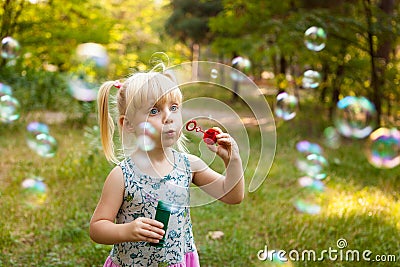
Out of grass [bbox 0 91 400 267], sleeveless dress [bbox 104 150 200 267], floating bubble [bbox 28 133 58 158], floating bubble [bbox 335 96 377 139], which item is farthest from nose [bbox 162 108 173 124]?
floating bubble [bbox 335 96 377 139]

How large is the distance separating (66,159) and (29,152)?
874 mm

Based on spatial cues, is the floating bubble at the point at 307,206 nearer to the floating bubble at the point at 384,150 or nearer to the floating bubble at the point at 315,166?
the floating bubble at the point at 315,166

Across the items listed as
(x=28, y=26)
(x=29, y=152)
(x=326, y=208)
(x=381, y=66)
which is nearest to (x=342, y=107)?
(x=326, y=208)

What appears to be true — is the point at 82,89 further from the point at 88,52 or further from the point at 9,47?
the point at 9,47

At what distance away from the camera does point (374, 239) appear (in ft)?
11.6

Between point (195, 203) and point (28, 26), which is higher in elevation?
point (28, 26)

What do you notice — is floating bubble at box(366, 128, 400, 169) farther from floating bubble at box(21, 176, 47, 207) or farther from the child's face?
the child's face

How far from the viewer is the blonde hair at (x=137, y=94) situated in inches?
72.1

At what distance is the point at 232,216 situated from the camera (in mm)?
4102

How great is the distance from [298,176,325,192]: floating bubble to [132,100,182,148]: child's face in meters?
3.11

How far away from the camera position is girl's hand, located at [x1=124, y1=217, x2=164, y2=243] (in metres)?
1.71

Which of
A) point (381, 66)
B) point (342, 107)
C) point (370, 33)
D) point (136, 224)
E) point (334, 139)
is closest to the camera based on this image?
point (136, 224)

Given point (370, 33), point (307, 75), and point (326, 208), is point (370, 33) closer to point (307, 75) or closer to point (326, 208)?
point (307, 75)

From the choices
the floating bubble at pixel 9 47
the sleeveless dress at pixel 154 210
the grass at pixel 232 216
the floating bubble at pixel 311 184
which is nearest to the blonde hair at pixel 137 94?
the sleeveless dress at pixel 154 210
